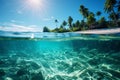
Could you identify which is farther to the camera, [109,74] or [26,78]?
[109,74]

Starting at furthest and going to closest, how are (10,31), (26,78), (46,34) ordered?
1. (46,34)
2. (10,31)
3. (26,78)

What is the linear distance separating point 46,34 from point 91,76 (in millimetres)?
18313

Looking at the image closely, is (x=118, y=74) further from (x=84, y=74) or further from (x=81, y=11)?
(x=81, y=11)

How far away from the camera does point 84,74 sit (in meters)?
8.45

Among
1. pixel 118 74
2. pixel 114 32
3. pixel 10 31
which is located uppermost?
pixel 10 31

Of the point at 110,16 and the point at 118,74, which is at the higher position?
the point at 110,16

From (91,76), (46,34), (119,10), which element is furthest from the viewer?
(119,10)

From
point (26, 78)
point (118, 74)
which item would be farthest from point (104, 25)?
point (26, 78)

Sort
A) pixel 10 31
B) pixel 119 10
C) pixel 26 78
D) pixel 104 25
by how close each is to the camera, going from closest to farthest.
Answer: pixel 26 78
pixel 10 31
pixel 119 10
pixel 104 25

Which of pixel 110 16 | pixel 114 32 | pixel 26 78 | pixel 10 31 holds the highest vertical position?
pixel 110 16

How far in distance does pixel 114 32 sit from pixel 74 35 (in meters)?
8.73

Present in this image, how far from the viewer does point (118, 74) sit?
27.3ft

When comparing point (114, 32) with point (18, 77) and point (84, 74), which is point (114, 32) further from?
point (18, 77)

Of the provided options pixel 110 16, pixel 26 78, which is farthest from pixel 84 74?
pixel 110 16
